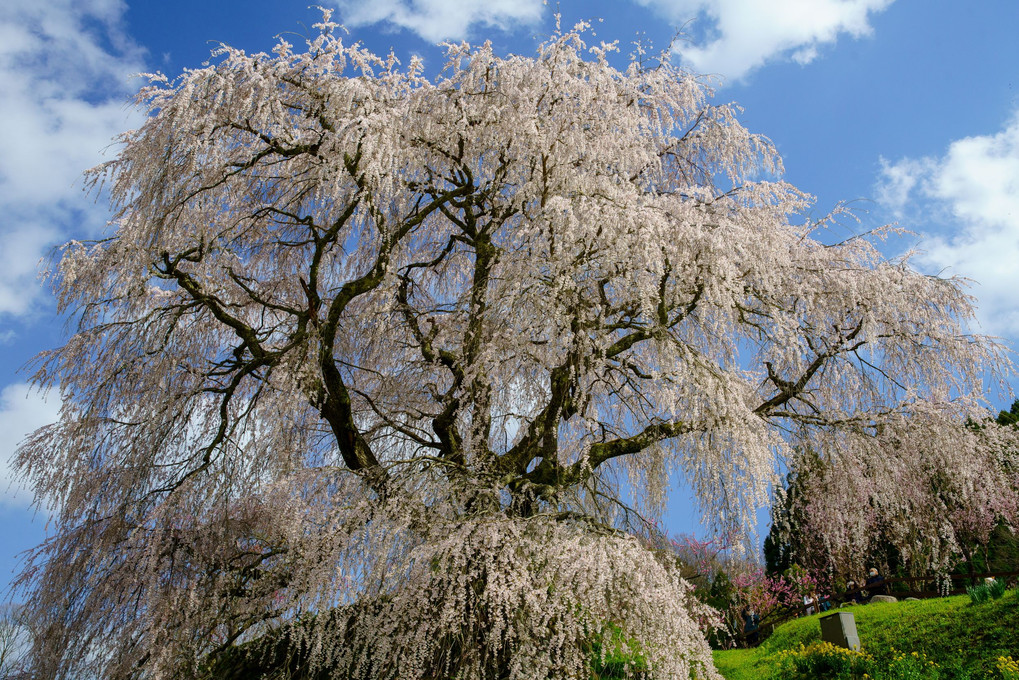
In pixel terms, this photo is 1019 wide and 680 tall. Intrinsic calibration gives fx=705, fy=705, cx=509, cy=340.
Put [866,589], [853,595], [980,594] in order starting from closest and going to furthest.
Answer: [980,594] → [866,589] → [853,595]

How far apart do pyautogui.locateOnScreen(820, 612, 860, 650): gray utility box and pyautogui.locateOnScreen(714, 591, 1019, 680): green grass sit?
0.61ft

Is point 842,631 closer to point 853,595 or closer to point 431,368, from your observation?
point 853,595

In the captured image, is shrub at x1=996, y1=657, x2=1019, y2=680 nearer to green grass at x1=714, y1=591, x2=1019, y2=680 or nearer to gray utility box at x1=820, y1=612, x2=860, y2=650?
green grass at x1=714, y1=591, x2=1019, y2=680

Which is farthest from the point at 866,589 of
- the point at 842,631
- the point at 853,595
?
the point at 842,631

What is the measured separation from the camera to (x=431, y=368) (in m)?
7.65

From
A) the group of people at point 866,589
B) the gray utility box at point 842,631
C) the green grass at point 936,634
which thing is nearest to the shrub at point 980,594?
the green grass at point 936,634

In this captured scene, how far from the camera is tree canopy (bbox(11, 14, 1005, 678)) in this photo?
510 centimetres

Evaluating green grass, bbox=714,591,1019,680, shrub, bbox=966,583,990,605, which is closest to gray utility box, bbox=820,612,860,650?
green grass, bbox=714,591,1019,680

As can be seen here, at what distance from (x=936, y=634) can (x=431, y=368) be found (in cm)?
590

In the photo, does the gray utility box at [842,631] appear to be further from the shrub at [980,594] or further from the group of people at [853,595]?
the group of people at [853,595]

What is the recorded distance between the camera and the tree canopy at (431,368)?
16.7 feet

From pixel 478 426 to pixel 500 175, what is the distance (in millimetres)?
2485

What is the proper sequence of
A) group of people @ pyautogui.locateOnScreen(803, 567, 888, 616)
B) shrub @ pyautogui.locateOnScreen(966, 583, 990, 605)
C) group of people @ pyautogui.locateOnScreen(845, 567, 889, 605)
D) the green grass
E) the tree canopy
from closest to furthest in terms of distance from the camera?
the tree canopy
the green grass
shrub @ pyautogui.locateOnScreen(966, 583, 990, 605)
group of people @ pyautogui.locateOnScreen(845, 567, 889, 605)
group of people @ pyautogui.locateOnScreen(803, 567, 888, 616)

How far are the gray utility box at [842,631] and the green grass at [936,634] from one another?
0.19m
